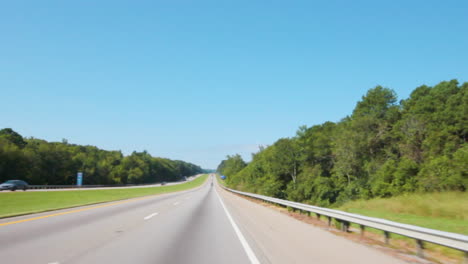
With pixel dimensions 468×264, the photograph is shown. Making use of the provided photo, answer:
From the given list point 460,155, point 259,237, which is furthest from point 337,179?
point 259,237

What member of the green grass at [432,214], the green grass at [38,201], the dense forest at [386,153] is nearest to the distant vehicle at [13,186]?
the green grass at [38,201]

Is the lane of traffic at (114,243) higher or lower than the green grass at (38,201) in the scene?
higher

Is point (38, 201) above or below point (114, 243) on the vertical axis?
below

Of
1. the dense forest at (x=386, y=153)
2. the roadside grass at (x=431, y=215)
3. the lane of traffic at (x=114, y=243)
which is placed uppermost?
the dense forest at (x=386, y=153)

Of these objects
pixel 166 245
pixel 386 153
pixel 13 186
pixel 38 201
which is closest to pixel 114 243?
pixel 166 245

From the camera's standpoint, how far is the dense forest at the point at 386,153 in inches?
1658

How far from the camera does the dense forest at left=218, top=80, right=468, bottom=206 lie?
1658 inches

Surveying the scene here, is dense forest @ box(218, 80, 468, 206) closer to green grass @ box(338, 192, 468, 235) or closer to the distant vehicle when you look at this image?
green grass @ box(338, 192, 468, 235)

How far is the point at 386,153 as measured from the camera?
54.3 m

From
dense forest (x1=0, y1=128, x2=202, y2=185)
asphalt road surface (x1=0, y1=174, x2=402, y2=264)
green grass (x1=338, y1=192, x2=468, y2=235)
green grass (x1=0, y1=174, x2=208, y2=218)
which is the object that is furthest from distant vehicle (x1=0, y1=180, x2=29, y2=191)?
green grass (x1=338, y1=192, x2=468, y2=235)

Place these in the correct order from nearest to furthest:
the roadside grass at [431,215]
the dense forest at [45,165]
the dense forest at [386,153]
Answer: the roadside grass at [431,215] → the dense forest at [386,153] → the dense forest at [45,165]

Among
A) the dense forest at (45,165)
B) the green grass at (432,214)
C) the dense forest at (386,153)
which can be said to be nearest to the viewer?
the green grass at (432,214)

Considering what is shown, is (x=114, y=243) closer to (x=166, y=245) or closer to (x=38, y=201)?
(x=166, y=245)

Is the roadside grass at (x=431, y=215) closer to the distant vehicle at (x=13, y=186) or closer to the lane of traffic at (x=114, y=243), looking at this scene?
the lane of traffic at (x=114, y=243)
